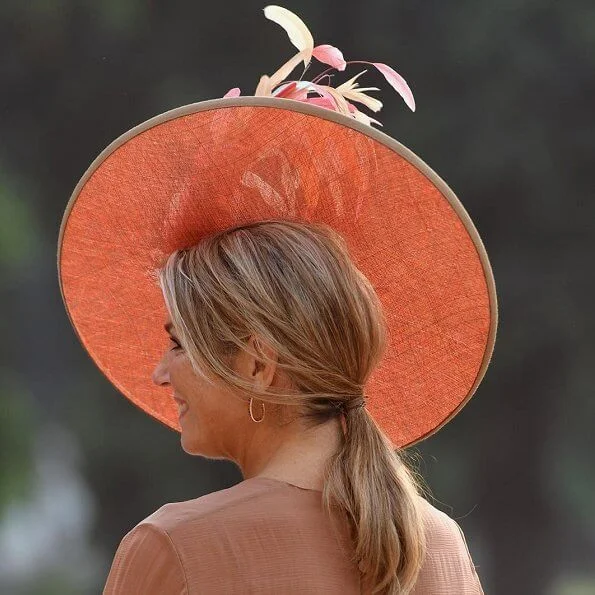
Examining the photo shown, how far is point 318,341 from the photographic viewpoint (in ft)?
3.69

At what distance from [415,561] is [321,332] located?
0.22 meters

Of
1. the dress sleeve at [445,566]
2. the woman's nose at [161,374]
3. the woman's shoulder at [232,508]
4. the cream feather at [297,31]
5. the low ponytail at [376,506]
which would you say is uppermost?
the cream feather at [297,31]

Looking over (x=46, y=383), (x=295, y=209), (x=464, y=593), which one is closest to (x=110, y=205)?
(x=295, y=209)

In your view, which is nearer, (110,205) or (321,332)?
(321,332)

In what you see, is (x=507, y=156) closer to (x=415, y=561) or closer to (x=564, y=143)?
(x=564, y=143)

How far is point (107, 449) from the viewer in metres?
3.95

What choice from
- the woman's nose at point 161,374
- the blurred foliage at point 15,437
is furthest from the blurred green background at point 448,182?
the woman's nose at point 161,374

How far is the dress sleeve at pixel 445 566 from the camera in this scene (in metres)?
1.16

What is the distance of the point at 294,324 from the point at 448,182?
9.79 ft

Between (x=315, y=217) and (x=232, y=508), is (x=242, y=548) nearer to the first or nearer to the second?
(x=232, y=508)

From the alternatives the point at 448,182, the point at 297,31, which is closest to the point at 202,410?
the point at 297,31

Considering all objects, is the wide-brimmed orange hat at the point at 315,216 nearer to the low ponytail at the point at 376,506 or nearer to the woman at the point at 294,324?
the woman at the point at 294,324

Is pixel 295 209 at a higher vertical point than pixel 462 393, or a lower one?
higher

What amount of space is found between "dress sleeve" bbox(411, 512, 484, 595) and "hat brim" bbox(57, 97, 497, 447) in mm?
221
